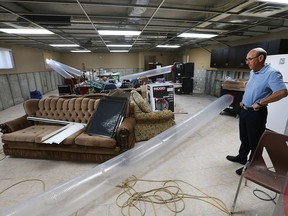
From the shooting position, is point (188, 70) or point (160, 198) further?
point (188, 70)

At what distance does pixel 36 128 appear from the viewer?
2.80m

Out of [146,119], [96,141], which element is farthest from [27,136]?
[146,119]

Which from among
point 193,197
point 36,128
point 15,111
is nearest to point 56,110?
point 36,128

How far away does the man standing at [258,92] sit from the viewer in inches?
68.1

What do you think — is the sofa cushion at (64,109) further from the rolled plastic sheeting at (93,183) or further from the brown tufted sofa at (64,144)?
the rolled plastic sheeting at (93,183)

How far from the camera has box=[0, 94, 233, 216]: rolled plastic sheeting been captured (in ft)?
4.73

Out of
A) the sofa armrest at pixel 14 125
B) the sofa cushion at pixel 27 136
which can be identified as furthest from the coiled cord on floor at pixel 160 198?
the sofa armrest at pixel 14 125

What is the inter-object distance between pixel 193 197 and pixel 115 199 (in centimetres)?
88

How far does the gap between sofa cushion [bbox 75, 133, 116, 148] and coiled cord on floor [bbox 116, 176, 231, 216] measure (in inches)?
22.3

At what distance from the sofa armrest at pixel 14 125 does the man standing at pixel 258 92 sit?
11.4ft

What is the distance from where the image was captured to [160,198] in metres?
1.83

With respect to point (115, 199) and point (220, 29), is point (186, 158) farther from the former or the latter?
point (220, 29)

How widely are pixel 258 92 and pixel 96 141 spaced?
84.5 inches

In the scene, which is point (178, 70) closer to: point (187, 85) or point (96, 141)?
point (187, 85)
